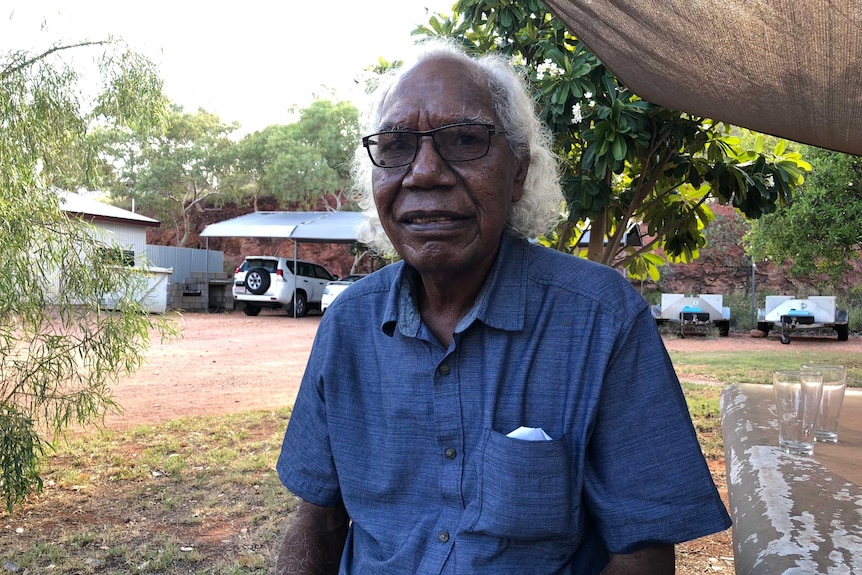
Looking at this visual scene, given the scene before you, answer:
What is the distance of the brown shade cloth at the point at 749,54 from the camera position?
178cm

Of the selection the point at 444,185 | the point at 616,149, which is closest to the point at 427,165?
the point at 444,185

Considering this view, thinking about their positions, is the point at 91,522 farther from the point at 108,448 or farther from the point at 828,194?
the point at 828,194

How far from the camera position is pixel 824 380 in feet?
7.23

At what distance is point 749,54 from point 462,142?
100cm

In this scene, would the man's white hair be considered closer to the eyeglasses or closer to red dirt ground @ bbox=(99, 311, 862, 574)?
the eyeglasses

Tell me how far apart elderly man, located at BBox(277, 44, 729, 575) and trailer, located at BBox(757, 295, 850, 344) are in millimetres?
14341

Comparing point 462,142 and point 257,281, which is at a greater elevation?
point 257,281

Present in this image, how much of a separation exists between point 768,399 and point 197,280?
68.8ft

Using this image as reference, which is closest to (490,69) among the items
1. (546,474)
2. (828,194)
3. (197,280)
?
(546,474)

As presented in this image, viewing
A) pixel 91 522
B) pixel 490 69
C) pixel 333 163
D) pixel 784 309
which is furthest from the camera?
pixel 333 163

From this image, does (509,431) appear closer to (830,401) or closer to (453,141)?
(453,141)

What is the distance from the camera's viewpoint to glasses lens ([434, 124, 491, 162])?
1.55 m

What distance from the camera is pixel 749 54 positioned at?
202cm

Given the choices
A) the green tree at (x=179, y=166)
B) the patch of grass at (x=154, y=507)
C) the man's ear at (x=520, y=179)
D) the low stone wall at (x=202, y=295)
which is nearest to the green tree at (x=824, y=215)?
the patch of grass at (x=154, y=507)
